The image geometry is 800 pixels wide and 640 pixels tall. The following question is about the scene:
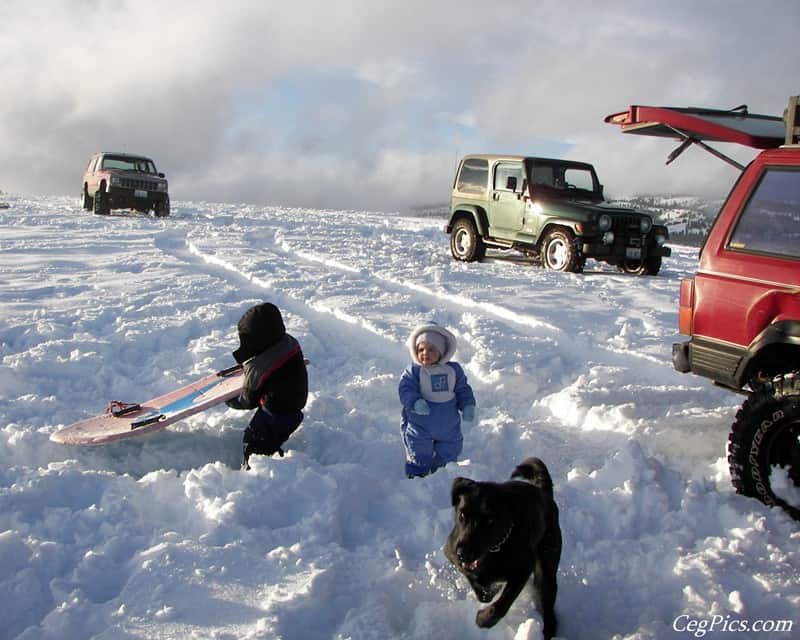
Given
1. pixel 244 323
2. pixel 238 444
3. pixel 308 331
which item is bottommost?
pixel 238 444

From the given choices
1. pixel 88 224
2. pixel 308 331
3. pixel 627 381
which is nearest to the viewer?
pixel 627 381

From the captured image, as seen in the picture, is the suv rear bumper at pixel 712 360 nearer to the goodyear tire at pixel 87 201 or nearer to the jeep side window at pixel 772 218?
the jeep side window at pixel 772 218

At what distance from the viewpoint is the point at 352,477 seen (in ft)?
11.6

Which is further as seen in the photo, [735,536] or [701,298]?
[701,298]

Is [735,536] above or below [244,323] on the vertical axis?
below

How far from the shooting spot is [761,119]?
4.40 m

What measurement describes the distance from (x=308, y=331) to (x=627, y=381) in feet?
10.8

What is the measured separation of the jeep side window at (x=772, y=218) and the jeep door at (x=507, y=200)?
7.77 m

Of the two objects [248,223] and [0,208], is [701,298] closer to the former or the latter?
[248,223]

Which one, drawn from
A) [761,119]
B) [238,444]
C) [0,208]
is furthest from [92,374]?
[0,208]

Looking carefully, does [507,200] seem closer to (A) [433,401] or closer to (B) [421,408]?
(A) [433,401]

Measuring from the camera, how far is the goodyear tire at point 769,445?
3221 mm

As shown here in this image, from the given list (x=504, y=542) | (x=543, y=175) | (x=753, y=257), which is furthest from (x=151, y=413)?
(x=543, y=175)

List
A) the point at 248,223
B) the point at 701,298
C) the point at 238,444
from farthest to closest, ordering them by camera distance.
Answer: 1. the point at 248,223
2. the point at 238,444
3. the point at 701,298
